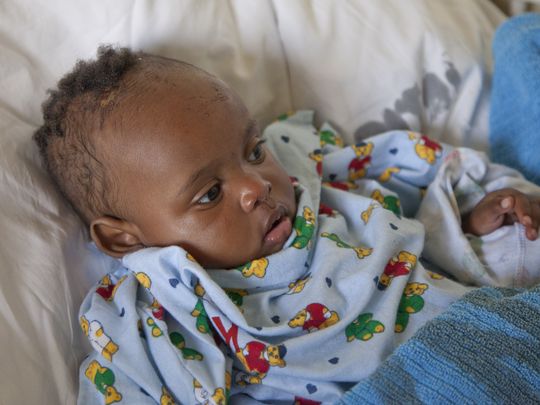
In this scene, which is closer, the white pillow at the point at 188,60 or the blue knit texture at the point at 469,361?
the blue knit texture at the point at 469,361

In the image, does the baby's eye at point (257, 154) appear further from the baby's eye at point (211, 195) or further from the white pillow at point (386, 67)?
the white pillow at point (386, 67)

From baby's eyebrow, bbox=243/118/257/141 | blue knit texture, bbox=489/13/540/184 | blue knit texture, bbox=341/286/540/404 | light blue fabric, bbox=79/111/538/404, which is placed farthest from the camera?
blue knit texture, bbox=489/13/540/184

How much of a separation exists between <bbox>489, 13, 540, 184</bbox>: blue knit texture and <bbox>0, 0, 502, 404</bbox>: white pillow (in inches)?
2.0

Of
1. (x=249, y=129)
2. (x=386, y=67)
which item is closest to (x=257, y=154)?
(x=249, y=129)

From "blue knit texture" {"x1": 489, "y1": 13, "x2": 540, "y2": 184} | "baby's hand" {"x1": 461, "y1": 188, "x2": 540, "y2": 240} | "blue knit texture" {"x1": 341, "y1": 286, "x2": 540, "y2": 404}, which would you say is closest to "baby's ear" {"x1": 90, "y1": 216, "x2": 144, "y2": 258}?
"blue knit texture" {"x1": 341, "y1": 286, "x2": 540, "y2": 404}

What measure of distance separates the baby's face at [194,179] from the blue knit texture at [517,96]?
0.51 meters

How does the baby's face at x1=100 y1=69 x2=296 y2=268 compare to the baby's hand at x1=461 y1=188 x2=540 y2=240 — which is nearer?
the baby's face at x1=100 y1=69 x2=296 y2=268

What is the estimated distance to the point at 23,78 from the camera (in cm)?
101

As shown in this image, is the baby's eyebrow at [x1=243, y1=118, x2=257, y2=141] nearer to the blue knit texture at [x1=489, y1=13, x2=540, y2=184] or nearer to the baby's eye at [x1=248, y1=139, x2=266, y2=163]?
the baby's eye at [x1=248, y1=139, x2=266, y2=163]

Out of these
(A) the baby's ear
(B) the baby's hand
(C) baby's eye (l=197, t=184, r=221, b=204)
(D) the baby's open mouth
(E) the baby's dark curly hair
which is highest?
(E) the baby's dark curly hair

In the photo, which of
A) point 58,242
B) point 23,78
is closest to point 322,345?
point 58,242

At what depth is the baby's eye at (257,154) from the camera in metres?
1.00

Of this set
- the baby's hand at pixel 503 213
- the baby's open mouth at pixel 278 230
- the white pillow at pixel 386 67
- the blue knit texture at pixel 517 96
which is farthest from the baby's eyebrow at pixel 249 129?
the blue knit texture at pixel 517 96

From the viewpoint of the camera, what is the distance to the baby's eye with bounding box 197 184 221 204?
0.93 metres
